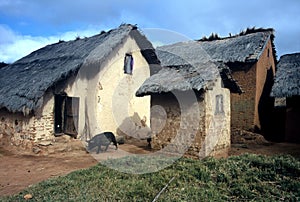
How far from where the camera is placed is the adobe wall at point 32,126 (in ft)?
32.6

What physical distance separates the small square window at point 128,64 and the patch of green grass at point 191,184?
7554 mm

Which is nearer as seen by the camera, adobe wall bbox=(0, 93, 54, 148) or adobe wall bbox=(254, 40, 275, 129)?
adobe wall bbox=(0, 93, 54, 148)

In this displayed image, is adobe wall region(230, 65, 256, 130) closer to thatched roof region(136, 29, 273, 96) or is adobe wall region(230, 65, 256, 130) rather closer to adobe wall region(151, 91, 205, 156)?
thatched roof region(136, 29, 273, 96)

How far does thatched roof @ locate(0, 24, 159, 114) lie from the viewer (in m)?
9.88

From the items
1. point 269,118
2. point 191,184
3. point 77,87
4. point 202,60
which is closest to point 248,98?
point 269,118

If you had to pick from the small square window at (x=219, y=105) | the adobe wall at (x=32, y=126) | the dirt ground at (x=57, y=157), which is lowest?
the dirt ground at (x=57, y=157)

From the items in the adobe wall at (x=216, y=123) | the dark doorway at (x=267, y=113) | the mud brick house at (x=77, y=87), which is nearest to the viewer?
the adobe wall at (x=216, y=123)

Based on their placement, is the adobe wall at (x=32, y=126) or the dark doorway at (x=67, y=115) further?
the dark doorway at (x=67, y=115)

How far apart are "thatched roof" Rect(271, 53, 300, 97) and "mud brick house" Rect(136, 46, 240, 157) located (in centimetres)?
283

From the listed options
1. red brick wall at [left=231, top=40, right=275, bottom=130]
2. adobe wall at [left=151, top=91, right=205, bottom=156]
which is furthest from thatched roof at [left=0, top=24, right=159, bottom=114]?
red brick wall at [left=231, top=40, right=275, bottom=130]

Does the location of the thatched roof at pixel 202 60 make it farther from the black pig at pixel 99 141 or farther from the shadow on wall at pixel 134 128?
the shadow on wall at pixel 134 128

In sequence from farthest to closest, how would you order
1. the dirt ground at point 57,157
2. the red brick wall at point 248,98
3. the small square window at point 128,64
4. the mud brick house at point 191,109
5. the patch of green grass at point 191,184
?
1. the small square window at point 128,64
2. the red brick wall at point 248,98
3. the mud brick house at point 191,109
4. the dirt ground at point 57,157
5. the patch of green grass at point 191,184

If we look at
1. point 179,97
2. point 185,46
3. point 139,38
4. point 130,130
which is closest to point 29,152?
point 130,130

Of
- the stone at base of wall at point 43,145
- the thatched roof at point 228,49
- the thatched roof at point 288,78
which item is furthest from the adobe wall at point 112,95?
the thatched roof at point 288,78
